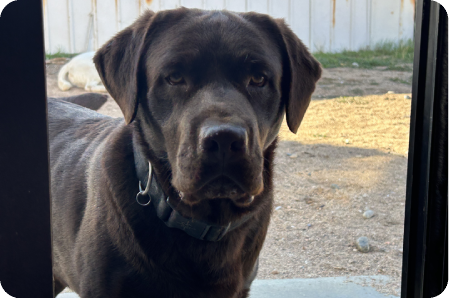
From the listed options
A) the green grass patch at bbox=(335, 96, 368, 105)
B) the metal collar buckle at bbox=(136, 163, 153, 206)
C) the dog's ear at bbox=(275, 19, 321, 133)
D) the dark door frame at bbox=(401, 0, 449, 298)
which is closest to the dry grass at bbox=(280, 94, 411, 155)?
the green grass patch at bbox=(335, 96, 368, 105)

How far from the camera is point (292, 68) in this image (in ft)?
6.01

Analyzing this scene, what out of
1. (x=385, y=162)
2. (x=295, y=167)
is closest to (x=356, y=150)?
(x=385, y=162)

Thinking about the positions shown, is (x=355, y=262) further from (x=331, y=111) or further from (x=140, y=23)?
(x=331, y=111)

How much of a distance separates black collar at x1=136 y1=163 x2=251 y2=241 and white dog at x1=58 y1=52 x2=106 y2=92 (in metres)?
5.91

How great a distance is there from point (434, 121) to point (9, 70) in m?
1.03

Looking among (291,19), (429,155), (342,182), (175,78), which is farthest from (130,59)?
(291,19)

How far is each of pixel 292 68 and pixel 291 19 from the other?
7.69 metres

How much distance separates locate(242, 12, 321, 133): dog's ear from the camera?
1827mm

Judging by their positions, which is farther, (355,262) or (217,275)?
(355,262)

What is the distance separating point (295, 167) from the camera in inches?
200

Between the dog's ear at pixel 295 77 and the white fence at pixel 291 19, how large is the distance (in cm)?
669

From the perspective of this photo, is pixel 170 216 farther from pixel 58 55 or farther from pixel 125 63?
pixel 58 55

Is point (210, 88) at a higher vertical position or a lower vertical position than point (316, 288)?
higher

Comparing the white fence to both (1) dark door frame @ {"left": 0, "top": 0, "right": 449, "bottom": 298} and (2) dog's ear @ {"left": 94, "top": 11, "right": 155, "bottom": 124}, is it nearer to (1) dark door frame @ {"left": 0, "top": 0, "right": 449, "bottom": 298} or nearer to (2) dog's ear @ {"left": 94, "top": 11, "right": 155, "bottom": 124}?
(2) dog's ear @ {"left": 94, "top": 11, "right": 155, "bottom": 124}
